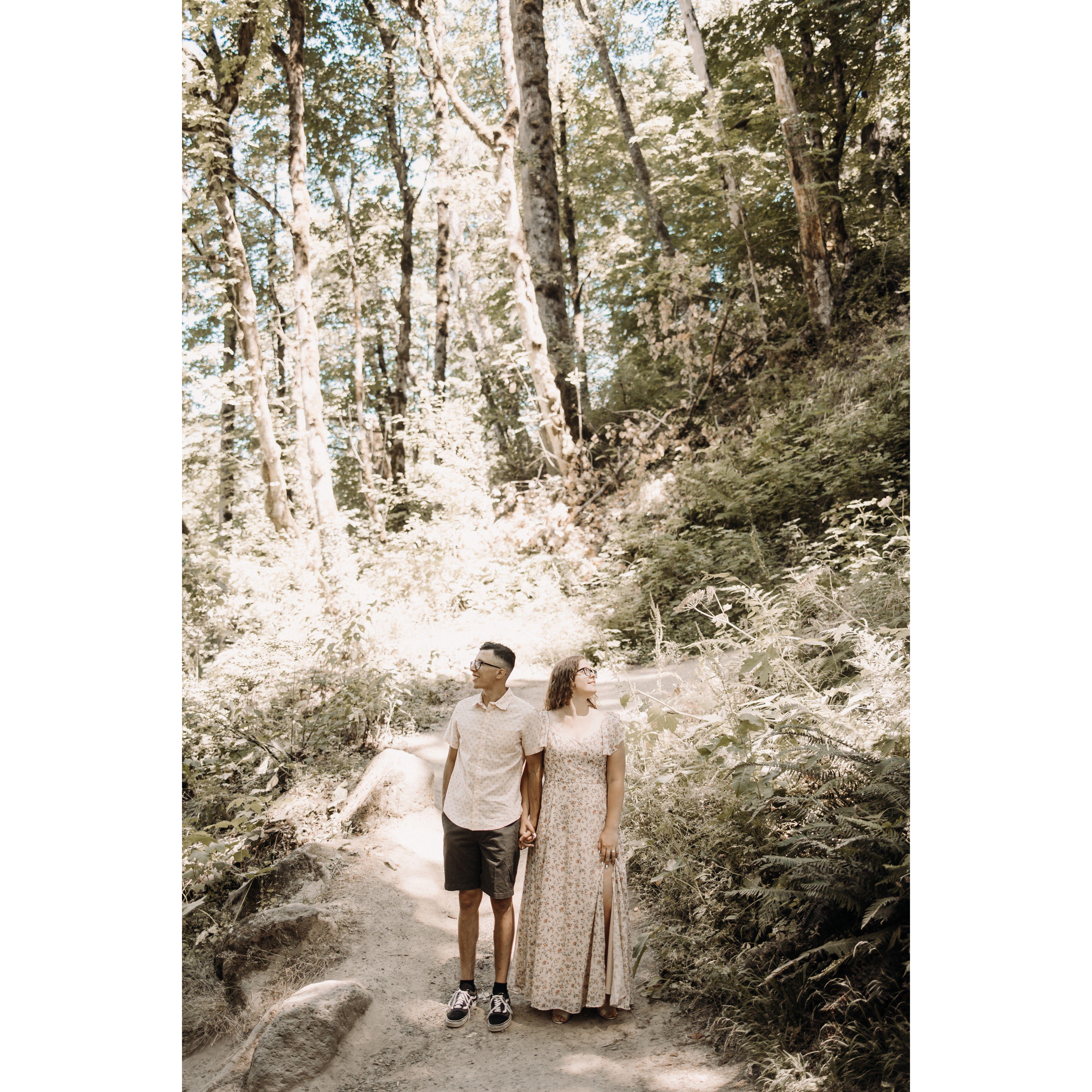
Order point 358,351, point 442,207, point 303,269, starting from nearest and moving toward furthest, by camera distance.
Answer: point 303,269
point 442,207
point 358,351

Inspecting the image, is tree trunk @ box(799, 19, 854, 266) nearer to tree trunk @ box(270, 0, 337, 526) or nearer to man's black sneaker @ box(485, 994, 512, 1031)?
tree trunk @ box(270, 0, 337, 526)

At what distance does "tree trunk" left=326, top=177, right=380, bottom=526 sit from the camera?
44.0 feet

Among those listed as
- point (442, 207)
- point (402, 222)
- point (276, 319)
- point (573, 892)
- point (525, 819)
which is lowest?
point (573, 892)

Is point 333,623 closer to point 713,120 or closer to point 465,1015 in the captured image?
point 465,1015

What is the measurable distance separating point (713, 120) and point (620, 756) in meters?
9.73

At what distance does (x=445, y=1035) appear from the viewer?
346 centimetres

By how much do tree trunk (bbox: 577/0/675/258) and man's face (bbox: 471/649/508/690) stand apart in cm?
1233

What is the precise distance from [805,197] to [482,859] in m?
9.49

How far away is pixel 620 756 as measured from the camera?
3.44 meters

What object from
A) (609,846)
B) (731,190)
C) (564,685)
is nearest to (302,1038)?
(609,846)

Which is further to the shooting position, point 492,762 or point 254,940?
point 254,940

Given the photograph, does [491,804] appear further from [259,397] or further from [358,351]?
[358,351]
